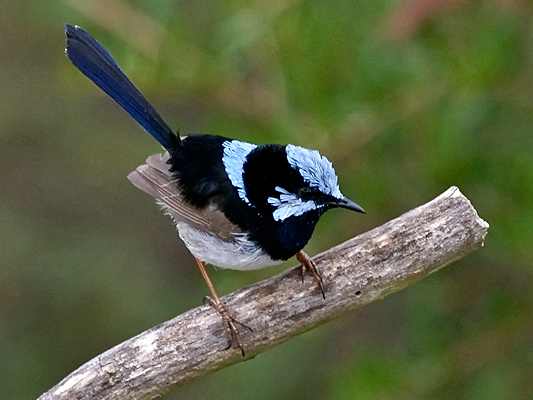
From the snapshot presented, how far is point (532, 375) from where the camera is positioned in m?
3.70

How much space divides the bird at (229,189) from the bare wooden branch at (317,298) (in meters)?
0.06

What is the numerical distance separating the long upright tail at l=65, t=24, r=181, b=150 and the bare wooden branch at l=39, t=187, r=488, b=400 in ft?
3.07

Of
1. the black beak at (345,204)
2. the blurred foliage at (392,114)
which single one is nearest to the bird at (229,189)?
the black beak at (345,204)

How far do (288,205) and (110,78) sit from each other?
1.06 meters

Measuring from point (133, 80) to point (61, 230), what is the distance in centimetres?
250

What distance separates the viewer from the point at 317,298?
310 cm

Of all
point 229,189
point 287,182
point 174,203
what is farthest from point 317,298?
point 174,203

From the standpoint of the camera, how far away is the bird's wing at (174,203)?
132 inches

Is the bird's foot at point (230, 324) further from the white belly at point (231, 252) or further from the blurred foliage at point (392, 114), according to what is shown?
the blurred foliage at point (392, 114)

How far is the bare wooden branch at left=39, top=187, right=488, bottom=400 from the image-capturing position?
2.96 meters

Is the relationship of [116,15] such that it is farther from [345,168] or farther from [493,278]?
[493,278]

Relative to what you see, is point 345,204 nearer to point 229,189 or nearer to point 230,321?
point 229,189

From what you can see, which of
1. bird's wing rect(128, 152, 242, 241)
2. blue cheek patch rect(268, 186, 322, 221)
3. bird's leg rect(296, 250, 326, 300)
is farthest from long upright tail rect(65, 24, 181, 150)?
bird's leg rect(296, 250, 326, 300)

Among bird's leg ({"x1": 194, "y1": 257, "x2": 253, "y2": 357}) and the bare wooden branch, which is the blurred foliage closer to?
the bare wooden branch
